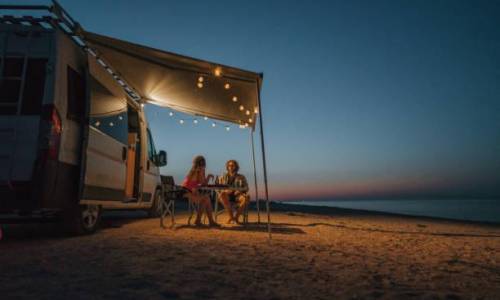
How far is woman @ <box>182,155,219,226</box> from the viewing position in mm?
5688

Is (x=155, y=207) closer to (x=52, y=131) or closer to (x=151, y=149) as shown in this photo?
(x=151, y=149)

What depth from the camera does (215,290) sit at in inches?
84.8

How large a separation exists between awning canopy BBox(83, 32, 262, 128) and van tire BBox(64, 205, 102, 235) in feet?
7.97

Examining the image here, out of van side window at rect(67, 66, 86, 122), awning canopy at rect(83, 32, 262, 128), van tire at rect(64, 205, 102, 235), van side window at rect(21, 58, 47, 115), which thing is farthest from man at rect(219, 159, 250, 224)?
van side window at rect(21, 58, 47, 115)

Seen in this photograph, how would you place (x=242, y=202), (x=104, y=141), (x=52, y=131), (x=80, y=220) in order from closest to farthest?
(x=52, y=131) < (x=80, y=220) < (x=104, y=141) < (x=242, y=202)

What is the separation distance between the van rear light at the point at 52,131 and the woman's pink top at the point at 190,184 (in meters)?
2.42

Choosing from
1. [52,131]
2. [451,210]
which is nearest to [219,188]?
[52,131]

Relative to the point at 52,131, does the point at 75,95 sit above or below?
above

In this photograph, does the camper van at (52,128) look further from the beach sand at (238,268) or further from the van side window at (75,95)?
the beach sand at (238,268)

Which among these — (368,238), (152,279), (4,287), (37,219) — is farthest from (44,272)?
(368,238)

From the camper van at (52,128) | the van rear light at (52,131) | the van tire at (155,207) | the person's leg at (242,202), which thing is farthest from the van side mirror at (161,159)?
the van rear light at (52,131)

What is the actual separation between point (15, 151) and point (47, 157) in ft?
1.17

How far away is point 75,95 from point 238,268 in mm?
3070

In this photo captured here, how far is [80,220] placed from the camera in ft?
14.2
